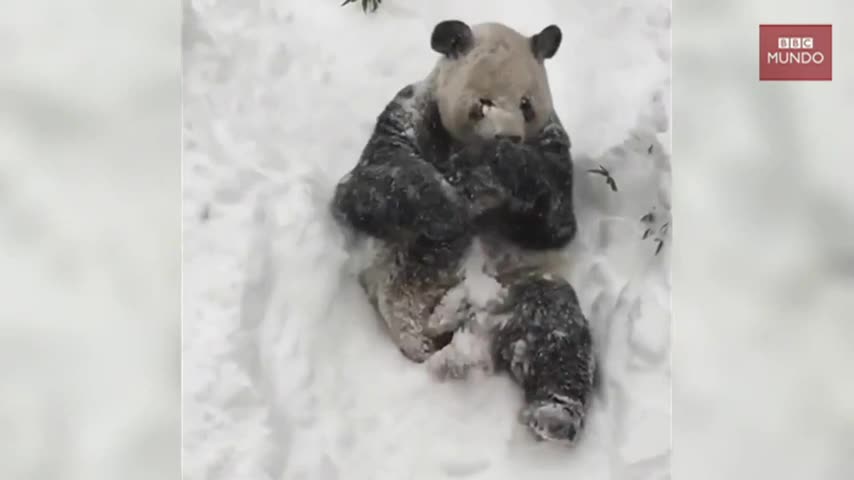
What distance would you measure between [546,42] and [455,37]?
3.3 inches

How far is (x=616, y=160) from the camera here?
88 cm

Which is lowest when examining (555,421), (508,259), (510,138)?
(555,421)

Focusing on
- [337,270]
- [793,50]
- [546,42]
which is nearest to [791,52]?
[793,50]

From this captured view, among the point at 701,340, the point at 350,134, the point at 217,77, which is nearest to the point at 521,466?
the point at 701,340

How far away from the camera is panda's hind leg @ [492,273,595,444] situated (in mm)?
847

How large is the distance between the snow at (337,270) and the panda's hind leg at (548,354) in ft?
0.05

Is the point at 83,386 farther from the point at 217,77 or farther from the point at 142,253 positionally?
the point at 217,77

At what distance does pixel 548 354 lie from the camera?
2.79ft

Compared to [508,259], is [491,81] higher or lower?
higher

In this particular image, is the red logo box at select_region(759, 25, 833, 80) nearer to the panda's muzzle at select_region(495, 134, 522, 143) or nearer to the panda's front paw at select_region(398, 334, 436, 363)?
the panda's muzzle at select_region(495, 134, 522, 143)

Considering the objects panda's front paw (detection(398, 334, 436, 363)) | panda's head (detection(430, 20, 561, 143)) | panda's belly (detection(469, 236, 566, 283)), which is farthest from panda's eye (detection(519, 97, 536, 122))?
panda's front paw (detection(398, 334, 436, 363))

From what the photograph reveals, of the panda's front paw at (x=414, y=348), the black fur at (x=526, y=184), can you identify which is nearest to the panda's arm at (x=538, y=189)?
the black fur at (x=526, y=184)

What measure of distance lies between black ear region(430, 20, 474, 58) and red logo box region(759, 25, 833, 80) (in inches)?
11.3

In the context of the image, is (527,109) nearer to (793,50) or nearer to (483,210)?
(483,210)
